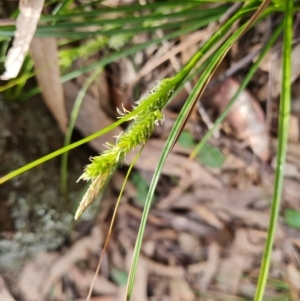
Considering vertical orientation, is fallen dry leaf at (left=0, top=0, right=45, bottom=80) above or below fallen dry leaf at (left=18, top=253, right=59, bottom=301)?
above

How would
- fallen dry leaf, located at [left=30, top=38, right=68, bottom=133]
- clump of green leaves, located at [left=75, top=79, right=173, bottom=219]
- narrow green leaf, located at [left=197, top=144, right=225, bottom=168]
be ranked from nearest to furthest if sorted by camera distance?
clump of green leaves, located at [left=75, top=79, right=173, bottom=219] → fallen dry leaf, located at [left=30, top=38, right=68, bottom=133] → narrow green leaf, located at [left=197, top=144, right=225, bottom=168]

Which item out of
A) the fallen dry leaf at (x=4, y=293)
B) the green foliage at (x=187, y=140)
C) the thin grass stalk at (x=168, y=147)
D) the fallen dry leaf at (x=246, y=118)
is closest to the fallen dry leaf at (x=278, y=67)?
the fallen dry leaf at (x=246, y=118)

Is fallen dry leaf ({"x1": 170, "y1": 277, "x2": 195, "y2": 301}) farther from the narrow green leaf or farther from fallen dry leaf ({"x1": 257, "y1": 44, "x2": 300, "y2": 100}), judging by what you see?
fallen dry leaf ({"x1": 257, "y1": 44, "x2": 300, "y2": 100})

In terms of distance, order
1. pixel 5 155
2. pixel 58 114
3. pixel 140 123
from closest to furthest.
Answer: pixel 140 123
pixel 5 155
pixel 58 114

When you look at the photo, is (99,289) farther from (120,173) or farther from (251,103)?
(251,103)

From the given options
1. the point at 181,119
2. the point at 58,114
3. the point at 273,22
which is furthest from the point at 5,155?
the point at 273,22

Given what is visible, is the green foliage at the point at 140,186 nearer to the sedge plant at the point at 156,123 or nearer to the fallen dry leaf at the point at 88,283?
the fallen dry leaf at the point at 88,283

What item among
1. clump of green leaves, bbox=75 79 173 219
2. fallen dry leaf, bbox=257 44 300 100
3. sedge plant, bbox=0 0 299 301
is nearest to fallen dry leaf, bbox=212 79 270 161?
fallen dry leaf, bbox=257 44 300 100
